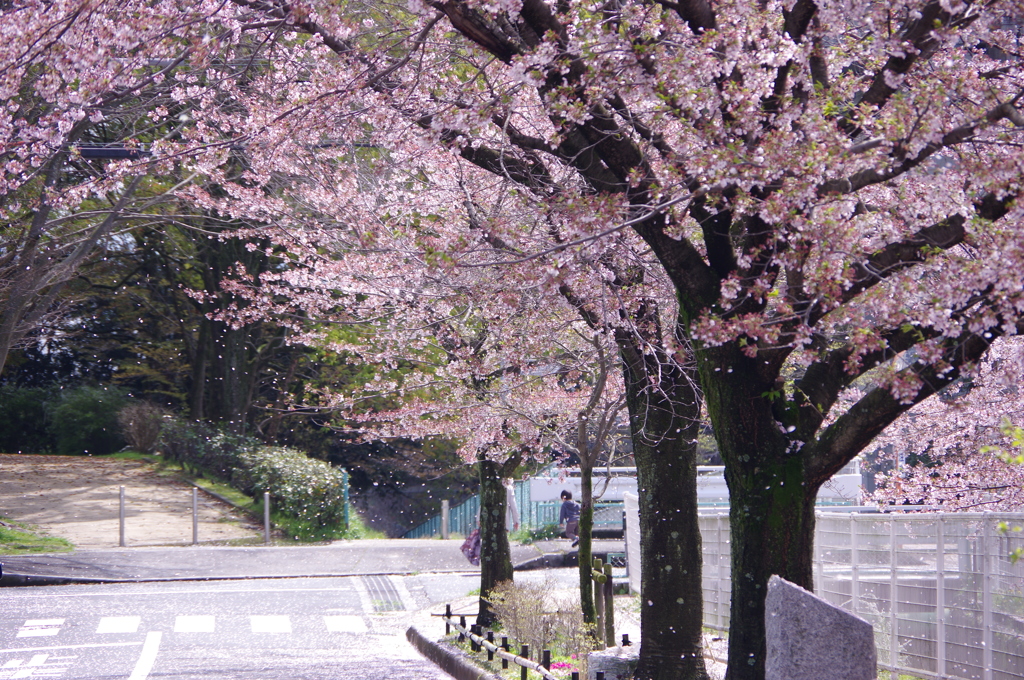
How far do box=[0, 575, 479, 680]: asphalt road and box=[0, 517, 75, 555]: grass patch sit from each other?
324 centimetres

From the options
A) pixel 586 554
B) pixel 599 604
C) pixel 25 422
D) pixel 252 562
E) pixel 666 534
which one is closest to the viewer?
pixel 666 534

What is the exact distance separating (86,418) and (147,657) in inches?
905

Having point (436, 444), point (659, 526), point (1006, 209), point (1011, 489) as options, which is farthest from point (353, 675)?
point (436, 444)

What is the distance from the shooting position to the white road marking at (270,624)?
1369cm

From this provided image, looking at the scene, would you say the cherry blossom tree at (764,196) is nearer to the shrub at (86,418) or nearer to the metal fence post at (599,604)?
the metal fence post at (599,604)

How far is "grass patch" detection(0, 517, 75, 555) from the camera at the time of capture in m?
19.9

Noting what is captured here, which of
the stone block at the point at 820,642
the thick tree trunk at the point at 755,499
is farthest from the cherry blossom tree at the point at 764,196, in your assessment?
the stone block at the point at 820,642

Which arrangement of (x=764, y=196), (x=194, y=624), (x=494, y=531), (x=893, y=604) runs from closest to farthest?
(x=764, y=196), (x=893, y=604), (x=494, y=531), (x=194, y=624)

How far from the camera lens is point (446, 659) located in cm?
1145

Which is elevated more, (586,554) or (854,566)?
(586,554)

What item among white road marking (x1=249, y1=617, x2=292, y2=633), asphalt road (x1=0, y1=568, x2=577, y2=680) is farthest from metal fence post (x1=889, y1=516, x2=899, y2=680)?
white road marking (x1=249, y1=617, x2=292, y2=633)

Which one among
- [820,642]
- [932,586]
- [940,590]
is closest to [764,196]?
[820,642]

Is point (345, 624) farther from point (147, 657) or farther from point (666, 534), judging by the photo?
point (666, 534)

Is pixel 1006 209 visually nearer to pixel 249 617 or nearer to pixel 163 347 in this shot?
pixel 249 617
